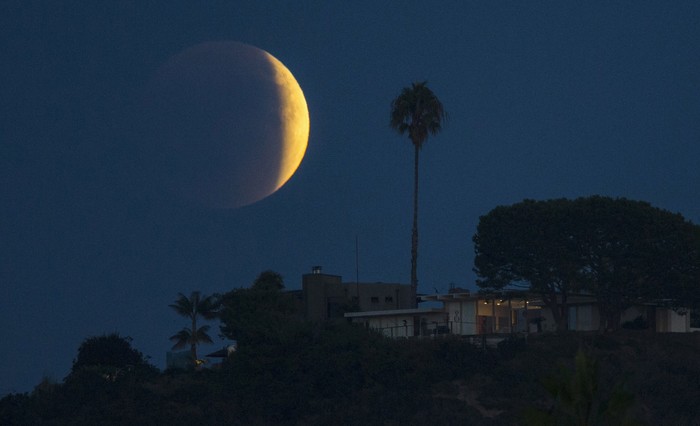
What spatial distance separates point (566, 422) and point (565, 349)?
46741 millimetres

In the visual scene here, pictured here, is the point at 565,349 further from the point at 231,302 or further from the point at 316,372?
the point at 231,302

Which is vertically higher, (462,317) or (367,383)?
(462,317)

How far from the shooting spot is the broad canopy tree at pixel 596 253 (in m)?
62.8

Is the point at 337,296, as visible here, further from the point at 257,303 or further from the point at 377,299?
the point at 257,303

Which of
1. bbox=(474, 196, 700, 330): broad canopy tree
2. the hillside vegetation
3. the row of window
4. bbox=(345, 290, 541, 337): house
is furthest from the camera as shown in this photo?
the row of window

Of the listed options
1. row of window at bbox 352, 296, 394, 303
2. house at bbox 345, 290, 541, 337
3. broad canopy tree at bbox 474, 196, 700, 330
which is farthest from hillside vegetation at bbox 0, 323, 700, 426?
row of window at bbox 352, 296, 394, 303

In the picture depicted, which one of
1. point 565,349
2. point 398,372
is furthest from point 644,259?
point 398,372

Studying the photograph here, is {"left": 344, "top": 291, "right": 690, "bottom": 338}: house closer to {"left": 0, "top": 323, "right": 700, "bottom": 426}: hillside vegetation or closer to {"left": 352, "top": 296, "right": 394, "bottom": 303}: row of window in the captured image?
{"left": 0, "top": 323, "right": 700, "bottom": 426}: hillside vegetation

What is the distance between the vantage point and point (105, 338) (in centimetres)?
7975

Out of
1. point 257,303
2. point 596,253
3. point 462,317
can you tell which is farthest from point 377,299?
point 596,253

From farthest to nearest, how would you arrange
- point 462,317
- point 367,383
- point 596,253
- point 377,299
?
point 377,299
point 462,317
point 596,253
point 367,383

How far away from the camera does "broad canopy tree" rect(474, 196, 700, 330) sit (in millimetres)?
62812

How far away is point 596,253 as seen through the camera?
64.8m

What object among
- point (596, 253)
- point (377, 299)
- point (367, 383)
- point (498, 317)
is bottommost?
point (367, 383)
